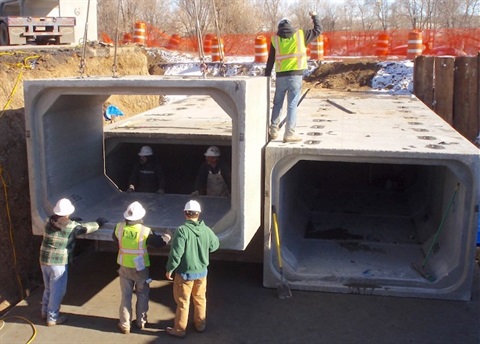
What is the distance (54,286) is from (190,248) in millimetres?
1655

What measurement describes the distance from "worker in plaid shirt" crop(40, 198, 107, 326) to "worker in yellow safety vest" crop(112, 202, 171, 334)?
0.51m

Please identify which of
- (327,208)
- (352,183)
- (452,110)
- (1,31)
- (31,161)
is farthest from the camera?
(1,31)

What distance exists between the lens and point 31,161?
7.11m

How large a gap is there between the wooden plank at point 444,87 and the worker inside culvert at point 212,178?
352 inches

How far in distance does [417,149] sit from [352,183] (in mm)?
5195

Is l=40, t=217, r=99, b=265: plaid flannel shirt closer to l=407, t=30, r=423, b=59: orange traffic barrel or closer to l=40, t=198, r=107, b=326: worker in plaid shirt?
l=40, t=198, r=107, b=326: worker in plaid shirt

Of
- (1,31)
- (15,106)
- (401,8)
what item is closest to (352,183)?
(15,106)

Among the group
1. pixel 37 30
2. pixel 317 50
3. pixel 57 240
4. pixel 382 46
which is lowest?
pixel 57 240

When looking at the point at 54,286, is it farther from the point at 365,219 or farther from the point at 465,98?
the point at 465,98

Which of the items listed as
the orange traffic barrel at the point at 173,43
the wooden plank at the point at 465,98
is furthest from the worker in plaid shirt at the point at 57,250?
the orange traffic barrel at the point at 173,43

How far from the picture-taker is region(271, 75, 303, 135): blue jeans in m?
7.75

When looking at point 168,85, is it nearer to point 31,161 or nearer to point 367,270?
point 31,161

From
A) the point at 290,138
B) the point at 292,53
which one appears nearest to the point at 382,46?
the point at 292,53

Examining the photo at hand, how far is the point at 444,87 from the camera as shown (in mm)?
15734
